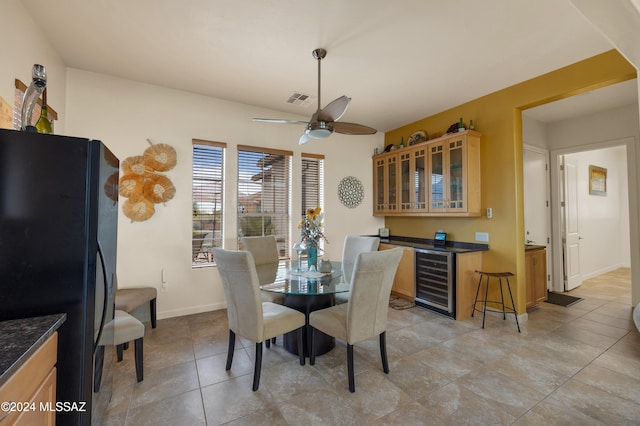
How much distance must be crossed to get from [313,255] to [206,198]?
1.84 m

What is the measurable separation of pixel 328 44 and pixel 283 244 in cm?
275

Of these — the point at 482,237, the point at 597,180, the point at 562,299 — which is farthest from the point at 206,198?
the point at 597,180

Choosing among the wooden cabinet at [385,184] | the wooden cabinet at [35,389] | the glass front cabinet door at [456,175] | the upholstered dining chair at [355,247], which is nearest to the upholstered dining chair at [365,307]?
the upholstered dining chair at [355,247]

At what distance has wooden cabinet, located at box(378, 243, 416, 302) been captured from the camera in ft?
13.0

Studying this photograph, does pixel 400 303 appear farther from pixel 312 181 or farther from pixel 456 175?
pixel 312 181

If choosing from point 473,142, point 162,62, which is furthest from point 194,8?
point 473,142

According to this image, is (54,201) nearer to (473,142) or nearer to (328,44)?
(328,44)

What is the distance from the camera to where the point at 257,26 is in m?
2.27

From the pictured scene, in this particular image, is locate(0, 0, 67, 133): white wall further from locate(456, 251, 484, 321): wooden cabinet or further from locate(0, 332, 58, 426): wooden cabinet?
locate(456, 251, 484, 321): wooden cabinet

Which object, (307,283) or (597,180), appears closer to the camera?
(307,283)

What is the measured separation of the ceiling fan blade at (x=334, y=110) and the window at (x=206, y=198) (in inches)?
75.1

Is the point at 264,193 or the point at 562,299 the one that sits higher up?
the point at 264,193

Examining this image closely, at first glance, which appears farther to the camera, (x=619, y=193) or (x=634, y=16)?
(x=619, y=193)

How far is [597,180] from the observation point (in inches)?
218
